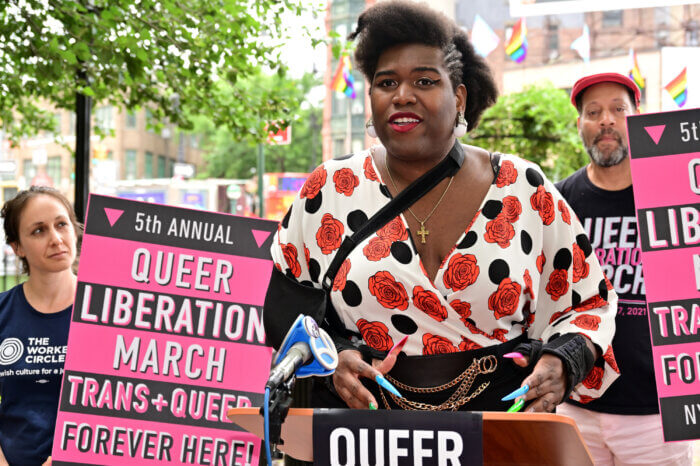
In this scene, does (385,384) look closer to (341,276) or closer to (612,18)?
(341,276)

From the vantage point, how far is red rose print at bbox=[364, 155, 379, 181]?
91.2 inches

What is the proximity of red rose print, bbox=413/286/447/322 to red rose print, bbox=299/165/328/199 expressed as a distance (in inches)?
16.8

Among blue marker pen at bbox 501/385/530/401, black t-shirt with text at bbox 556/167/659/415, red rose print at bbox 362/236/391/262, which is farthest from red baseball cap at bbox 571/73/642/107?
blue marker pen at bbox 501/385/530/401

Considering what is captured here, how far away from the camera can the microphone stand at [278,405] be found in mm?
1595

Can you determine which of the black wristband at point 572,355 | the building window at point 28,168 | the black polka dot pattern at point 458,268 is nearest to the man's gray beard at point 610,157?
the black polka dot pattern at point 458,268

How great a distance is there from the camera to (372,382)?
217cm

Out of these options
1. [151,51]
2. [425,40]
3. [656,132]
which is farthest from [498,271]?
[151,51]

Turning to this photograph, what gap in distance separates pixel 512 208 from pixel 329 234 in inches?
19.2

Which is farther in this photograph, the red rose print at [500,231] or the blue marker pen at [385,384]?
the red rose print at [500,231]

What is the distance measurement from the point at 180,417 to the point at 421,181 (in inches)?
66.4

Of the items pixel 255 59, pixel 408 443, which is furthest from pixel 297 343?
pixel 255 59

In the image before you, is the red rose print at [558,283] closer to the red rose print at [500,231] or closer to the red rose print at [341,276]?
the red rose print at [500,231]

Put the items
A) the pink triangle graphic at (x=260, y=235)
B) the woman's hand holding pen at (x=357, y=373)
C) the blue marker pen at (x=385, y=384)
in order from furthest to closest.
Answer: the pink triangle graphic at (x=260, y=235)
the woman's hand holding pen at (x=357, y=373)
the blue marker pen at (x=385, y=384)

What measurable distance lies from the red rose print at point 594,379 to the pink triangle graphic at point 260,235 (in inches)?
68.5
